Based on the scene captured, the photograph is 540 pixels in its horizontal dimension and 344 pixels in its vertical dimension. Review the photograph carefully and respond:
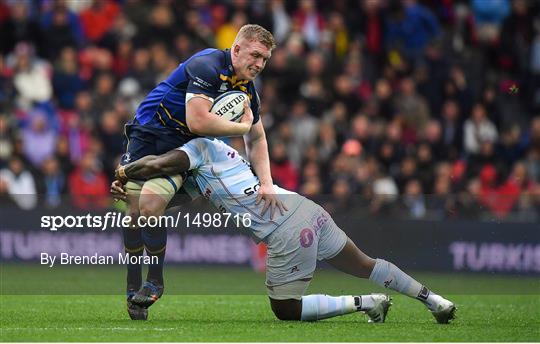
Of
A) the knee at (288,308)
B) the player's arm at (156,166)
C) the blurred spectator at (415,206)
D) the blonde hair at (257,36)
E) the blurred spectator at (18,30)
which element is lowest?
the blurred spectator at (415,206)

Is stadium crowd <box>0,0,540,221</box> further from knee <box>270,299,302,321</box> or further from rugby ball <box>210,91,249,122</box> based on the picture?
rugby ball <box>210,91,249,122</box>

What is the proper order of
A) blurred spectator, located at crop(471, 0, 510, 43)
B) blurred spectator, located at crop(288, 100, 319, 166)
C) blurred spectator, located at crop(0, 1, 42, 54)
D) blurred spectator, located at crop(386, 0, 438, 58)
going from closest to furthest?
1. blurred spectator, located at crop(288, 100, 319, 166)
2. blurred spectator, located at crop(0, 1, 42, 54)
3. blurred spectator, located at crop(386, 0, 438, 58)
4. blurred spectator, located at crop(471, 0, 510, 43)

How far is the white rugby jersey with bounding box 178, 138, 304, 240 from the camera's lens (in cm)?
1027

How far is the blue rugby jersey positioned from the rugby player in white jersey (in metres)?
0.37

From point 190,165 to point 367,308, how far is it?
1.90 meters

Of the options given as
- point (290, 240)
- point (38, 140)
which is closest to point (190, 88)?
point (290, 240)

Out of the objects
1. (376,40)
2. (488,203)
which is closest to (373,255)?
(488,203)

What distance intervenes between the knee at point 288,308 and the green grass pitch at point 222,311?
0.37ft

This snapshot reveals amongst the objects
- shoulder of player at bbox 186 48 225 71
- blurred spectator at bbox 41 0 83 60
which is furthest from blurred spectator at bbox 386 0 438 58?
shoulder of player at bbox 186 48 225 71

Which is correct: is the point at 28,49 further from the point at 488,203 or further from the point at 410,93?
the point at 488,203

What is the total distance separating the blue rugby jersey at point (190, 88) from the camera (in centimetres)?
1012

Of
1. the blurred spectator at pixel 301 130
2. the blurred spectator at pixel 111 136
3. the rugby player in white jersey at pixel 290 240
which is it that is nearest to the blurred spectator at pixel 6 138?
the blurred spectator at pixel 111 136

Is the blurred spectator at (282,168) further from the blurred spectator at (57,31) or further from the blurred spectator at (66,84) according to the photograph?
the blurred spectator at (57,31)

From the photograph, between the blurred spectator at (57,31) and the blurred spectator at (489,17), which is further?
the blurred spectator at (489,17)
